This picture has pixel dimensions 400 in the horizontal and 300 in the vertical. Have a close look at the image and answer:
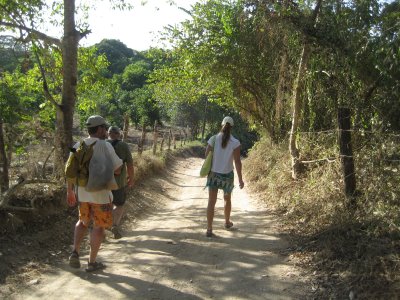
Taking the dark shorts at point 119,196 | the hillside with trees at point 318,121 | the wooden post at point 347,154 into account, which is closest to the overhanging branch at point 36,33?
the hillside with trees at point 318,121

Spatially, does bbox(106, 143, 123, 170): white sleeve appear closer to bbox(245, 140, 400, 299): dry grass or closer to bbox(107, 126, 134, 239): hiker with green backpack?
bbox(107, 126, 134, 239): hiker with green backpack

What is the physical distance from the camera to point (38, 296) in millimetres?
4207

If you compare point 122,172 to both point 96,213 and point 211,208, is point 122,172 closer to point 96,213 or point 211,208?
point 211,208

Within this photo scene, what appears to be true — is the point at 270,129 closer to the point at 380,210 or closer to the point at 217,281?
the point at 380,210

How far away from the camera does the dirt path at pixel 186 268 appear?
432 cm

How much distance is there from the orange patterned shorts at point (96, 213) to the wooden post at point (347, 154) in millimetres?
3447

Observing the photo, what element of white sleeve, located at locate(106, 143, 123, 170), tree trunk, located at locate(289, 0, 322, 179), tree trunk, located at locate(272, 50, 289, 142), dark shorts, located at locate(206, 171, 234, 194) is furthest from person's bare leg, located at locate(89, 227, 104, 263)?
tree trunk, located at locate(272, 50, 289, 142)

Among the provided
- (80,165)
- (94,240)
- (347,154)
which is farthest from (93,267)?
(347,154)

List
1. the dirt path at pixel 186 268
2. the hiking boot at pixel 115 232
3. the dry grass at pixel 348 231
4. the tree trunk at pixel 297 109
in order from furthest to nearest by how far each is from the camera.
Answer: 1. the tree trunk at pixel 297 109
2. the hiking boot at pixel 115 232
3. the dirt path at pixel 186 268
4. the dry grass at pixel 348 231

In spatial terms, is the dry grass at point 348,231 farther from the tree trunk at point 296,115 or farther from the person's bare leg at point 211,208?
the person's bare leg at point 211,208

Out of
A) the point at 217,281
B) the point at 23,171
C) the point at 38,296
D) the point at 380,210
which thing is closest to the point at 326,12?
the point at 380,210

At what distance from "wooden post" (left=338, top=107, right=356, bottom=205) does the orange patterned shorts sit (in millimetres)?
3447

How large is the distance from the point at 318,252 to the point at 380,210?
95 centimetres

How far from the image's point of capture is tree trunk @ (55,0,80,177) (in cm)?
757
